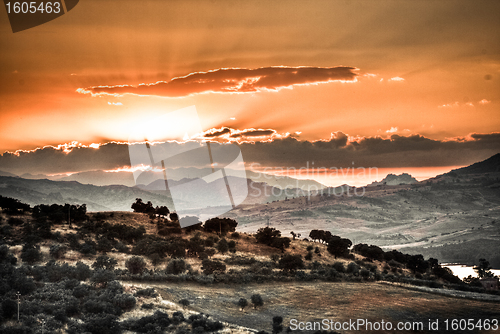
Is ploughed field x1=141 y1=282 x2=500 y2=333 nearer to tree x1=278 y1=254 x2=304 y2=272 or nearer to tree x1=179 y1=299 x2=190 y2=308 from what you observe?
tree x1=179 y1=299 x2=190 y2=308

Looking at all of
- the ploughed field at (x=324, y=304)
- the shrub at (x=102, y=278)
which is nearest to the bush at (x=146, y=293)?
the ploughed field at (x=324, y=304)

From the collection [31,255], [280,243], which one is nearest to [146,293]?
[31,255]

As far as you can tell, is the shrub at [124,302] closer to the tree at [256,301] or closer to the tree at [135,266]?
the tree at [256,301]

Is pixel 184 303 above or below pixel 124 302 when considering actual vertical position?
below

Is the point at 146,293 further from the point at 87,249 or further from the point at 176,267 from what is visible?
the point at 87,249

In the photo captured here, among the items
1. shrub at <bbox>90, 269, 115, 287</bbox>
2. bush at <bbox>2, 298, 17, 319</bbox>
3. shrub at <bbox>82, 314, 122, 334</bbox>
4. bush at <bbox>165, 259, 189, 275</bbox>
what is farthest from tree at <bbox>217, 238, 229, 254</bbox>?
bush at <bbox>2, 298, 17, 319</bbox>

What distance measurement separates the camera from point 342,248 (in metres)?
77.3

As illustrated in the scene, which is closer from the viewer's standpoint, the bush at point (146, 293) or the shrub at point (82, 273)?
the bush at point (146, 293)

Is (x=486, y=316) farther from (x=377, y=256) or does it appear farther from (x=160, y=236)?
(x=160, y=236)

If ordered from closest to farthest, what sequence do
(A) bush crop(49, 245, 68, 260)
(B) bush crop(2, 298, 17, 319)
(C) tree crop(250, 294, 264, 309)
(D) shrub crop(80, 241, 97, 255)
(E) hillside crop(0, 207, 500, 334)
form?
(B) bush crop(2, 298, 17, 319), (E) hillside crop(0, 207, 500, 334), (C) tree crop(250, 294, 264, 309), (A) bush crop(49, 245, 68, 260), (D) shrub crop(80, 241, 97, 255)

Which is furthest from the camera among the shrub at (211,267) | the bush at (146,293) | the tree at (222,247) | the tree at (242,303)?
the tree at (222,247)

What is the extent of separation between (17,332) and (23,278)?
440 inches

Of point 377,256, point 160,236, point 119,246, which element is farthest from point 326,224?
point 119,246

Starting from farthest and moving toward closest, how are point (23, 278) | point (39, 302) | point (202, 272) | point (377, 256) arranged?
point (377, 256) → point (202, 272) → point (23, 278) → point (39, 302)
